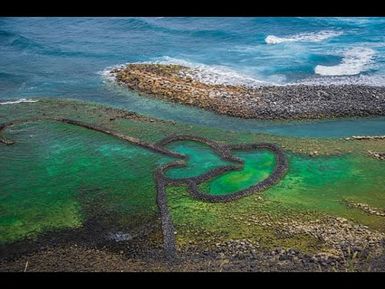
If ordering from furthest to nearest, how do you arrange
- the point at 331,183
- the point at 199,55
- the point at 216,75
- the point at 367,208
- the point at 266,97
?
1. the point at 199,55
2. the point at 216,75
3. the point at 266,97
4. the point at 331,183
5. the point at 367,208

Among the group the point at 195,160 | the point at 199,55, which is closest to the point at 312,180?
the point at 195,160

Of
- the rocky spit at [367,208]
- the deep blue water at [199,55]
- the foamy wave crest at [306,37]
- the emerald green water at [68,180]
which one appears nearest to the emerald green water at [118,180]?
the emerald green water at [68,180]

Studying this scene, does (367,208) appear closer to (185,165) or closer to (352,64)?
(185,165)

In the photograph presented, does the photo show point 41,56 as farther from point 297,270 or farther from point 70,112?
point 297,270

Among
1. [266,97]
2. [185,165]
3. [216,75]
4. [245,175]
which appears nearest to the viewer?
[245,175]

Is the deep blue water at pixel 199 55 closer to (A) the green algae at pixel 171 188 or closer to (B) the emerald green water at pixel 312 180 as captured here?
(A) the green algae at pixel 171 188

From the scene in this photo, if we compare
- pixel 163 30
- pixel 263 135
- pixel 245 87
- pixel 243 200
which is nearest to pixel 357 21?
pixel 163 30

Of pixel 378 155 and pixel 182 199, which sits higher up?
pixel 378 155

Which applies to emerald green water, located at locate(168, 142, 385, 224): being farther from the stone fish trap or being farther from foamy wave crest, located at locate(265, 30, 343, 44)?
foamy wave crest, located at locate(265, 30, 343, 44)
